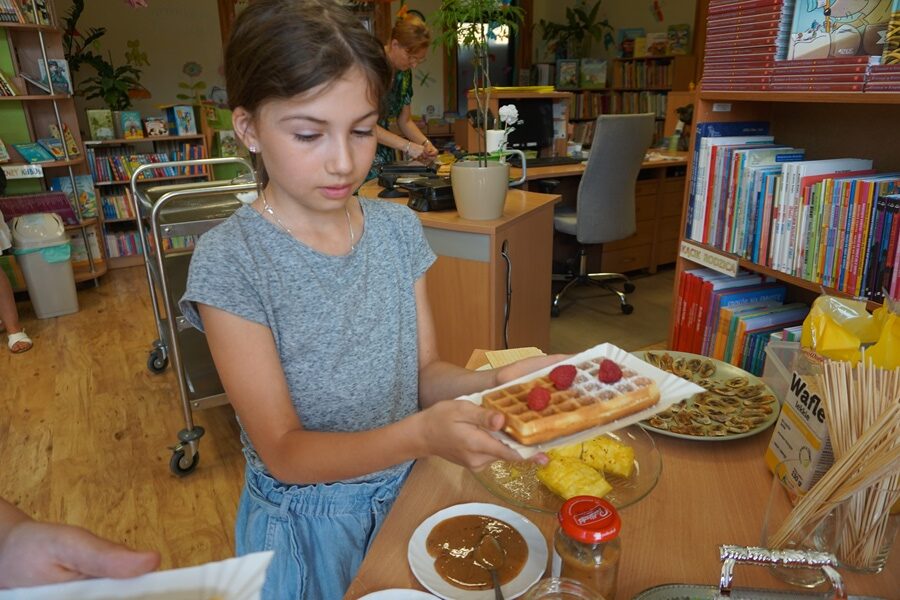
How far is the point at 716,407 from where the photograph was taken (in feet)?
3.50

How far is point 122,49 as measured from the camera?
5105 millimetres

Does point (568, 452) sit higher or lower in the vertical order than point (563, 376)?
lower

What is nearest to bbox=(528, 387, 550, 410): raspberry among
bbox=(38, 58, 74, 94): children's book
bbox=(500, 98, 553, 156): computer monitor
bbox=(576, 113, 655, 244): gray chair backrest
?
bbox=(576, 113, 655, 244): gray chair backrest

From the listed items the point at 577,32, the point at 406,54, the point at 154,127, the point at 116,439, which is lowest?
the point at 116,439

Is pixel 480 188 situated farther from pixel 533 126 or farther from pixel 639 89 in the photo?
pixel 639 89

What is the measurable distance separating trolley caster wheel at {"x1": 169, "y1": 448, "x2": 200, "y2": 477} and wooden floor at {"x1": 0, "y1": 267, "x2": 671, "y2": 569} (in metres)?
0.03

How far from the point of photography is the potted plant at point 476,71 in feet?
6.22

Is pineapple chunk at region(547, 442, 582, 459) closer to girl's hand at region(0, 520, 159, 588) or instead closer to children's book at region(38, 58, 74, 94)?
girl's hand at region(0, 520, 159, 588)

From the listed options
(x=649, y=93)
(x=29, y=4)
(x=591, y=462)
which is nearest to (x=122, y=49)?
(x=29, y=4)

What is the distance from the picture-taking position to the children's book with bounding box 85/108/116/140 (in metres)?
4.46

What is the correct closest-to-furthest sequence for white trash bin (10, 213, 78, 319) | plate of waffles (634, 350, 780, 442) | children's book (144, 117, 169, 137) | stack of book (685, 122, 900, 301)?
1. plate of waffles (634, 350, 780, 442)
2. stack of book (685, 122, 900, 301)
3. white trash bin (10, 213, 78, 319)
4. children's book (144, 117, 169, 137)

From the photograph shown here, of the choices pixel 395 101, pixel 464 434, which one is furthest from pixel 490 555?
pixel 395 101

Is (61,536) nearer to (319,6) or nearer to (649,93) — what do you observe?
(319,6)

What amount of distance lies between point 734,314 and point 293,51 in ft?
4.20
